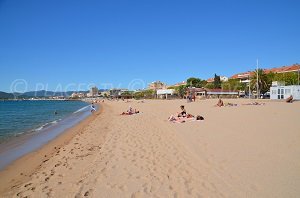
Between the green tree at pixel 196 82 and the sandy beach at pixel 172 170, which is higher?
the green tree at pixel 196 82

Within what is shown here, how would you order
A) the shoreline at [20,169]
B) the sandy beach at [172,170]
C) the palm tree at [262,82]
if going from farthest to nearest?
the palm tree at [262,82] < the shoreline at [20,169] < the sandy beach at [172,170]

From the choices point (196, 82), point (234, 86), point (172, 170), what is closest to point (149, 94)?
point (196, 82)

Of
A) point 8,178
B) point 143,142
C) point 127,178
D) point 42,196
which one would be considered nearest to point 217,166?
point 127,178

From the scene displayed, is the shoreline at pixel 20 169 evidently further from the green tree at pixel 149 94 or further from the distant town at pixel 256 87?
the green tree at pixel 149 94

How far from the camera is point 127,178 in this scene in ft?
18.4

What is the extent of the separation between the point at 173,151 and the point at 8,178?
13.9 feet

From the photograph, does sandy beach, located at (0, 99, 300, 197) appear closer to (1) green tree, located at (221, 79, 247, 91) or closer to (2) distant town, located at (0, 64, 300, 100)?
(2) distant town, located at (0, 64, 300, 100)

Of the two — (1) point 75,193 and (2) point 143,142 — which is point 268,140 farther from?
(1) point 75,193

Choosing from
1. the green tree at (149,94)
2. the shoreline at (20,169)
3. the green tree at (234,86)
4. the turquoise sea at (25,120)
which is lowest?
the turquoise sea at (25,120)

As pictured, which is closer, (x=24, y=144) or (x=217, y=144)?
(x=217, y=144)

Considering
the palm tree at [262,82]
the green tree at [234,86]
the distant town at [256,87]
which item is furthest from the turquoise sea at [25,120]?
the green tree at [234,86]

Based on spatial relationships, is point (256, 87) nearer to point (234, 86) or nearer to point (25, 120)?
point (234, 86)

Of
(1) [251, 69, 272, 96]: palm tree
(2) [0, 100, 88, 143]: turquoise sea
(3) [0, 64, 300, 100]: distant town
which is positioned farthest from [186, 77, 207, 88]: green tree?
(2) [0, 100, 88, 143]: turquoise sea

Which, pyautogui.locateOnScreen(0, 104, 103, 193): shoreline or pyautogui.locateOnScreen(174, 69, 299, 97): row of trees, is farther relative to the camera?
pyautogui.locateOnScreen(174, 69, 299, 97): row of trees
